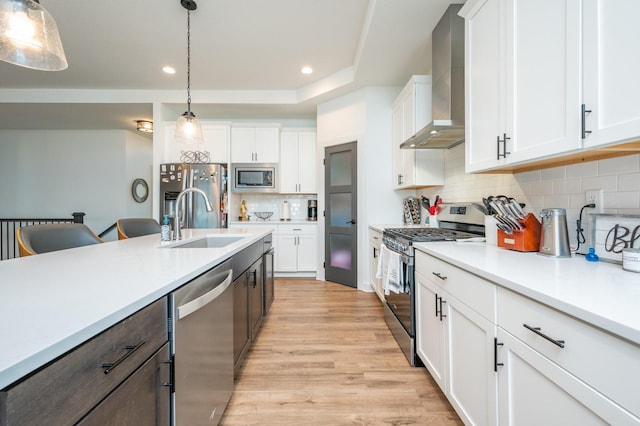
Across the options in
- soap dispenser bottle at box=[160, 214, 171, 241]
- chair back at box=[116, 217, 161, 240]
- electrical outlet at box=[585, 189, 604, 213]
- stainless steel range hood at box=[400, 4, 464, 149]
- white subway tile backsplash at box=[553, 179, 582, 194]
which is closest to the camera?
electrical outlet at box=[585, 189, 604, 213]

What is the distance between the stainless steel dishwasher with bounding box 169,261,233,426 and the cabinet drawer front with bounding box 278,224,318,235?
118 inches

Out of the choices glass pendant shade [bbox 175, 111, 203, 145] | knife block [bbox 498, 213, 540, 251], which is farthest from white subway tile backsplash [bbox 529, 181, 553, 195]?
glass pendant shade [bbox 175, 111, 203, 145]

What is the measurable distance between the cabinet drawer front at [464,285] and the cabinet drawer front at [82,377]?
1192mm

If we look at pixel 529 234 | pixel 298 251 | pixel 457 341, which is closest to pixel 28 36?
pixel 457 341

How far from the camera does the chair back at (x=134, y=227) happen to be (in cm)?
243

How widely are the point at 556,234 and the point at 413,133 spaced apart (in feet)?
5.95

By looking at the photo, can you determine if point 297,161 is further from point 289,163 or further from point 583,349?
point 583,349

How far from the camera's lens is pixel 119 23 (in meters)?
2.75

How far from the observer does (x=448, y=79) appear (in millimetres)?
2234

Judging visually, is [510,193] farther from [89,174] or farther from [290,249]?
[89,174]

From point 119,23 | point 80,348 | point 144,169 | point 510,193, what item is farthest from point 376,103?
point 144,169

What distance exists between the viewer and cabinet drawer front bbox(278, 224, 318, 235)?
4.46 metres

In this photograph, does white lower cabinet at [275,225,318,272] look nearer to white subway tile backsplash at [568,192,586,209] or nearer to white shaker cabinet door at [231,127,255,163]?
white shaker cabinet door at [231,127,255,163]

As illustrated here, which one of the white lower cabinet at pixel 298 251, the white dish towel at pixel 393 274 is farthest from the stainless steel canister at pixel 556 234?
the white lower cabinet at pixel 298 251
